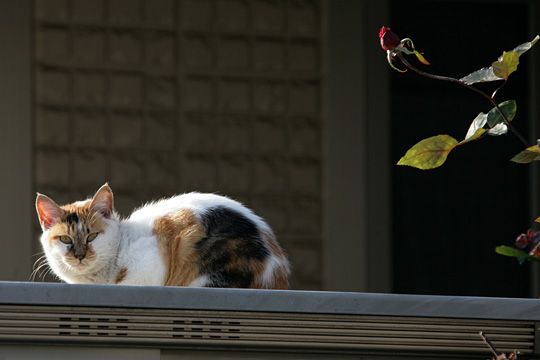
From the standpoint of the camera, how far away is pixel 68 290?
222 centimetres

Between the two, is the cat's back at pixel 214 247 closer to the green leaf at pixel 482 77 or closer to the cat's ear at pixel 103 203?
the cat's ear at pixel 103 203

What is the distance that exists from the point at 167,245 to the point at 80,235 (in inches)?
8.8

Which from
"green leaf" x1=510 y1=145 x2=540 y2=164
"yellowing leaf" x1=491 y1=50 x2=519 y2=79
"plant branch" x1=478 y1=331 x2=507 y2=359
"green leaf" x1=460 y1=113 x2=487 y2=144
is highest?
"yellowing leaf" x1=491 y1=50 x2=519 y2=79

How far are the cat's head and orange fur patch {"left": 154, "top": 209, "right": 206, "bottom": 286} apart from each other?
0.43ft

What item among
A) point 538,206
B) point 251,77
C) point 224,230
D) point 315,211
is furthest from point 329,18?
point 224,230

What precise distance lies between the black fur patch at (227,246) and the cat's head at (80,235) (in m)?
0.24

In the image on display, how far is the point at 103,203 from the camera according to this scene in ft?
9.61

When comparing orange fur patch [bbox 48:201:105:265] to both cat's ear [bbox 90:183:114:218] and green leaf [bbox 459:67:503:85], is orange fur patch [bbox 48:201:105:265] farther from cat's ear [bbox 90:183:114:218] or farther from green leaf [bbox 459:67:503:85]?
green leaf [bbox 459:67:503:85]

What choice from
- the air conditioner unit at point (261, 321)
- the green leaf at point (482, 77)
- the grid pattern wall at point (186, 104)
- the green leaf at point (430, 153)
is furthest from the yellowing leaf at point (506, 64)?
the grid pattern wall at point (186, 104)

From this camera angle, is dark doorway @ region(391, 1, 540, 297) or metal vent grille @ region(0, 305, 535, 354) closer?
metal vent grille @ region(0, 305, 535, 354)

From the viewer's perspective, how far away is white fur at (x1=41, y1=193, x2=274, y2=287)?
282 centimetres

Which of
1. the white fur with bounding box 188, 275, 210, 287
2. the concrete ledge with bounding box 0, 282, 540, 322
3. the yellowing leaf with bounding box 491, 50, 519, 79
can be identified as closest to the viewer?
the yellowing leaf with bounding box 491, 50, 519, 79

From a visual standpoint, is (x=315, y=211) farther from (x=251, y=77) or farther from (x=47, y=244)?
(x=47, y=244)

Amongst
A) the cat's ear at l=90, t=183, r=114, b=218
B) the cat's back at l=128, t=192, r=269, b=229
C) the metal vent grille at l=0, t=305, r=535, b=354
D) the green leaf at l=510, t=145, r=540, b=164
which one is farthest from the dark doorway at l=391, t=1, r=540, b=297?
the green leaf at l=510, t=145, r=540, b=164
